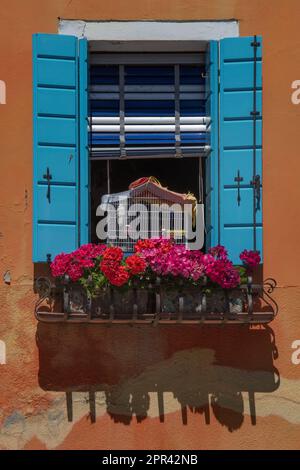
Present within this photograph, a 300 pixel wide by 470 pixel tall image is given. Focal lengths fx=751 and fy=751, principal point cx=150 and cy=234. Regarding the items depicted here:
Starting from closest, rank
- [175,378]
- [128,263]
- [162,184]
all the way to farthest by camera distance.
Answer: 1. [128,263]
2. [175,378]
3. [162,184]

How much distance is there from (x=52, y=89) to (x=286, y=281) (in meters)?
2.08

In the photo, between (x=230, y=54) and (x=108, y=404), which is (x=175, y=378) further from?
(x=230, y=54)

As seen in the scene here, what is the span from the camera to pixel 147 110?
548cm

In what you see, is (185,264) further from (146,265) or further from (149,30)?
(149,30)

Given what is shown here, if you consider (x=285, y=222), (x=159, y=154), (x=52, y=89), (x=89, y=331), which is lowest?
(x=89, y=331)

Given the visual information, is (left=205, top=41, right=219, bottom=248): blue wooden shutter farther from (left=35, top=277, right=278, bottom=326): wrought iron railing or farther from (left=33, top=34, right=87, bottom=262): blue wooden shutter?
(left=33, top=34, right=87, bottom=262): blue wooden shutter

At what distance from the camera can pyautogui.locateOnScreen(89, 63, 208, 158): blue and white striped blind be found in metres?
5.41

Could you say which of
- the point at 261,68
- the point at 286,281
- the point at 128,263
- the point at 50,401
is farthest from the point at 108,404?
the point at 261,68

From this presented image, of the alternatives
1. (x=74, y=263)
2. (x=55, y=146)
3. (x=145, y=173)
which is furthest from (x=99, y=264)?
(x=145, y=173)

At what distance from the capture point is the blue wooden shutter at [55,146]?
16.7 ft

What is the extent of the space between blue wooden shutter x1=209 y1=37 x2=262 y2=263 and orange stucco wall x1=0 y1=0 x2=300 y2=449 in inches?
5.1

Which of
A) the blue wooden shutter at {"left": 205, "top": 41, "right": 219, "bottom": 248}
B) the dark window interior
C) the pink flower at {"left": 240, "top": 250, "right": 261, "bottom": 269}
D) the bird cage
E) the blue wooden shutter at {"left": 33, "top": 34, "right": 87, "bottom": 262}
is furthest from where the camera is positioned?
the dark window interior

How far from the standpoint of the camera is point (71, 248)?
5082 mm

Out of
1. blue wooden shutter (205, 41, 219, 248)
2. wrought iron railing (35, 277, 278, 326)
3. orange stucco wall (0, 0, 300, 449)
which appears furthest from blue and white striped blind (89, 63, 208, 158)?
wrought iron railing (35, 277, 278, 326)
